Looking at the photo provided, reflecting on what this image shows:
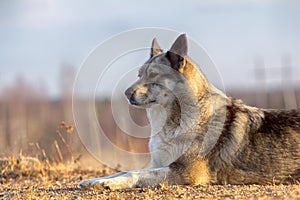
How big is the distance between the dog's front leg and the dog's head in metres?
0.93

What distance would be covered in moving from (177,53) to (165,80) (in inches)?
14.7

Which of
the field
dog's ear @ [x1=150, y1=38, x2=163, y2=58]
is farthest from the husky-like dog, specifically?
dog's ear @ [x1=150, y1=38, x2=163, y2=58]

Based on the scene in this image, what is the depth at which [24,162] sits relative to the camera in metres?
9.59

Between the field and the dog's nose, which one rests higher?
the dog's nose

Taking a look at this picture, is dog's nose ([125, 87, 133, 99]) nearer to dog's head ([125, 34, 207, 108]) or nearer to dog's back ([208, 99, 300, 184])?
dog's head ([125, 34, 207, 108])

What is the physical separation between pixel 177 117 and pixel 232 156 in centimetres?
84

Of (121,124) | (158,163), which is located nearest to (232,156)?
(158,163)

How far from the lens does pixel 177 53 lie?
23.8ft

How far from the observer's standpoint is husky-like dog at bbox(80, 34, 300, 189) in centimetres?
695

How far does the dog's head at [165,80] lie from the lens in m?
7.23

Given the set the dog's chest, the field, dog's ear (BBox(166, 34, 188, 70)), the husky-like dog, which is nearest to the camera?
the field

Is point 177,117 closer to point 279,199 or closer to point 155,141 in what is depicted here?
point 155,141

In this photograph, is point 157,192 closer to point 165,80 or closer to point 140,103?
point 140,103

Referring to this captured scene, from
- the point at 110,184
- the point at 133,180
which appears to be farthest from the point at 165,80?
the point at 110,184
